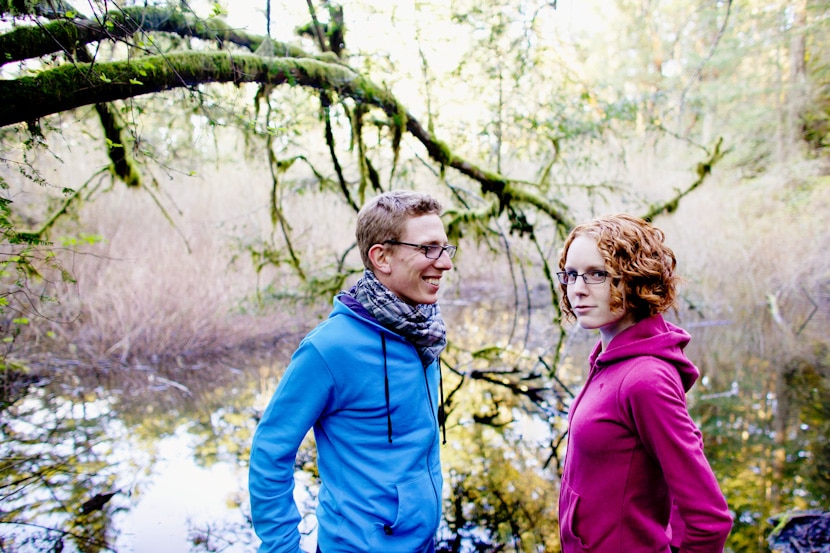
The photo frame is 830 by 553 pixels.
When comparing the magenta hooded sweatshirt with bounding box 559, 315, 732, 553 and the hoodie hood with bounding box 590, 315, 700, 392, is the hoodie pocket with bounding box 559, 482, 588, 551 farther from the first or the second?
the hoodie hood with bounding box 590, 315, 700, 392

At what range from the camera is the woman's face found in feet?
4.63

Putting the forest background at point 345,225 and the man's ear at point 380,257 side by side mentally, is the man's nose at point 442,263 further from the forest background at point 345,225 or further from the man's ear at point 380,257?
the forest background at point 345,225

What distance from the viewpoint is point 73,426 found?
5.57 m

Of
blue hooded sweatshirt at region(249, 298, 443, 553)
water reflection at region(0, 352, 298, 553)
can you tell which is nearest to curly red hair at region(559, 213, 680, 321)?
blue hooded sweatshirt at region(249, 298, 443, 553)

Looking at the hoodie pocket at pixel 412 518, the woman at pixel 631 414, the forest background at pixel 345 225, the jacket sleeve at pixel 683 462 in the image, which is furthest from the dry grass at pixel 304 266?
the jacket sleeve at pixel 683 462

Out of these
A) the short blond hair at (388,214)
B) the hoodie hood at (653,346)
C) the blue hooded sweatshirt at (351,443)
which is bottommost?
the blue hooded sweatshirt at (351,443)

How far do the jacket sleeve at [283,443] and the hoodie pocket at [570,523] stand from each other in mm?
752

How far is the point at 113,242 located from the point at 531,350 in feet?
25.4

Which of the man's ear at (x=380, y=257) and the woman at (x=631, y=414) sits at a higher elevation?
the man's ear at (x=380, y=257)

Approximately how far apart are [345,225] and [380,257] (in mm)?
7894

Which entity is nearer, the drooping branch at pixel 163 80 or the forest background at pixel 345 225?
the drooping branch at pixel 163 80

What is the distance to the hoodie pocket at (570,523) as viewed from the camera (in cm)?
142

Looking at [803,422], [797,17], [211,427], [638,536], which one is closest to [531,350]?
[803,422]

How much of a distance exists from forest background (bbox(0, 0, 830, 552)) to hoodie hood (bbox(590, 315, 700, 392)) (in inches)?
9.9
